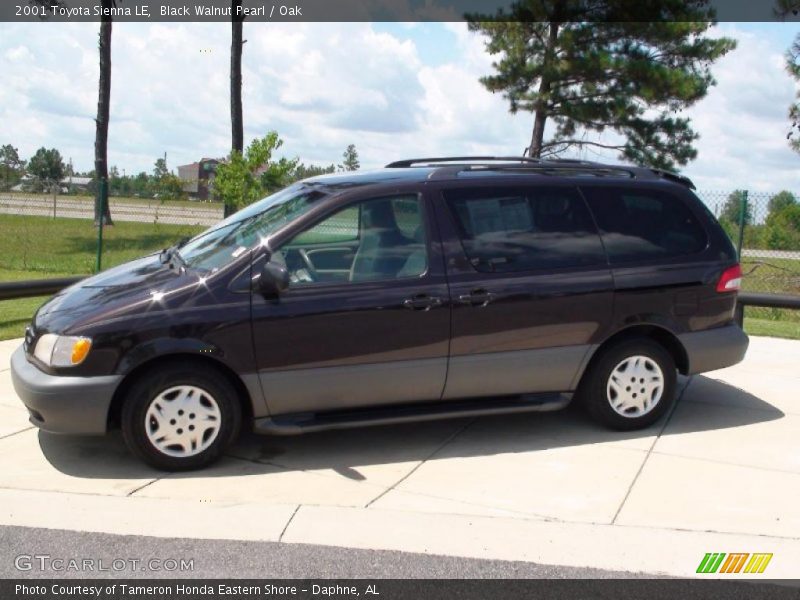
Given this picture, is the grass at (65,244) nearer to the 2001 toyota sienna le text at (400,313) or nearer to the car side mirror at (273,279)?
the 2001 toyota sienna le text at (400,313)

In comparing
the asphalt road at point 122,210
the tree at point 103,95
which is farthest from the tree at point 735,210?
the tree at point 103,95

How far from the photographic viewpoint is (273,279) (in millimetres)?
5109

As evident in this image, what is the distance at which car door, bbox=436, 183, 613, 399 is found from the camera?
559 cm

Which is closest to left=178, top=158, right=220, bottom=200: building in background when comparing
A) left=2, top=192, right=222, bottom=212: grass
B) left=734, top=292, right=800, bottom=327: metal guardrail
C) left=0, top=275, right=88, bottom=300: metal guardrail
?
left=2, top=192, right=222, bottom=212: grass

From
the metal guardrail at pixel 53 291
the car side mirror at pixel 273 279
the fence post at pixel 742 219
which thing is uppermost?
the fence post at pixel 742 219

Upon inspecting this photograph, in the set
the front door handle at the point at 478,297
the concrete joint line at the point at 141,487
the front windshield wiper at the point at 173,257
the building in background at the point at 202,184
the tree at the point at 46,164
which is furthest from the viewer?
the tree at the point at 46,164

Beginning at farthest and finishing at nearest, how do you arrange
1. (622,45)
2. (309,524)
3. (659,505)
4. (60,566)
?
(622,45)
(659,505)
(309,524)
(60,566)

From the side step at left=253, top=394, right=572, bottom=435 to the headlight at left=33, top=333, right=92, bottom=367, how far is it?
110 cm

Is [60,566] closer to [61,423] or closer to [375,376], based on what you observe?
[61,423]

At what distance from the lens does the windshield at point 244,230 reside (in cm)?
546

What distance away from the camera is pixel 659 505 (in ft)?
16.0

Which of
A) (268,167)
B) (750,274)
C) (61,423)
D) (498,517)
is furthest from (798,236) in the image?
(61,423)

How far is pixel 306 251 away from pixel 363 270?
1.25ft

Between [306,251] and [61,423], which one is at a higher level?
[306,251]
